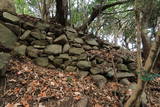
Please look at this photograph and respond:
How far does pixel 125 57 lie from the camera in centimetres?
421

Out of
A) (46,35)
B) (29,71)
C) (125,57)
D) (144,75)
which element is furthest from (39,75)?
(125,57)

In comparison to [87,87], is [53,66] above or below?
above

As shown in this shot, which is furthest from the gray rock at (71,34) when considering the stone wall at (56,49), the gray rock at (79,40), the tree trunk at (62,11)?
the tree trunk at (62,11)

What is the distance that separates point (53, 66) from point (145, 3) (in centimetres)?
277

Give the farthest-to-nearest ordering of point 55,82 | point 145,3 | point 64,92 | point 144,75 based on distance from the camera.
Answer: point 145,3 → point 55,82 → point 64,92 → point 144,75

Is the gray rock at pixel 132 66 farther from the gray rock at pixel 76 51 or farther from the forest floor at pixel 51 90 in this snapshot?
the gray rock at pixel 76 51

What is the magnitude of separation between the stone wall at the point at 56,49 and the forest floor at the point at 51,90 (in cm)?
28

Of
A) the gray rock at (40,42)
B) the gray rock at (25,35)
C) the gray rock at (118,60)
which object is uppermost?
the gray rock at (25,35)

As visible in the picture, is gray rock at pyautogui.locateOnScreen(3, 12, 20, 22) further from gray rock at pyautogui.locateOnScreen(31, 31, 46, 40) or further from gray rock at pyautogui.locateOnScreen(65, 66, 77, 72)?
gray rock at pyautogui.locateOnScreen(65, 66, 77, 72)

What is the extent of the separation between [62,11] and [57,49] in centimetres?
127

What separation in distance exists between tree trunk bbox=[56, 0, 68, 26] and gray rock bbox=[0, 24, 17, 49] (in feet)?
5.06

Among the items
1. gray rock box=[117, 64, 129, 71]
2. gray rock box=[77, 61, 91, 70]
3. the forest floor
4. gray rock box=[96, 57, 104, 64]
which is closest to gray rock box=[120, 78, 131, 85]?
the forest floor

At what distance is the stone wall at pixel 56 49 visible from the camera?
354cm

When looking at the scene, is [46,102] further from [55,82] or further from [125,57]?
[125,57]
